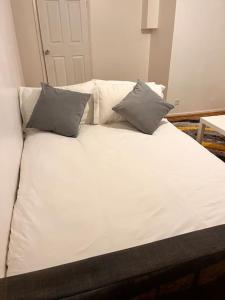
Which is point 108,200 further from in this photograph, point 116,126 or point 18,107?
point 18,107

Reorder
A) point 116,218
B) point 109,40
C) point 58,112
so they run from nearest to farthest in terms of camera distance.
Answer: point 116,218 < point 58,112 < point 109,40

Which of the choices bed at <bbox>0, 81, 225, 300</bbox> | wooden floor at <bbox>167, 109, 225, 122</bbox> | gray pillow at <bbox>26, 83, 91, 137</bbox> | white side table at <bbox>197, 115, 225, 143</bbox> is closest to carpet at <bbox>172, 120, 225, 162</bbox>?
wooden floor at <bbox>167, 109, 225, 122</bbox>

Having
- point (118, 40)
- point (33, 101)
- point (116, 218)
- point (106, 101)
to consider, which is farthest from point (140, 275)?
point (118, 40)

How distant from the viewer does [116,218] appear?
1100mm

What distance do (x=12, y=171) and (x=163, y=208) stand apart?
91 centimetres

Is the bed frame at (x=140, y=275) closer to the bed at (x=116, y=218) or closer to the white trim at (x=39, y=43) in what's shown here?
the bed at (x=116, y=218)

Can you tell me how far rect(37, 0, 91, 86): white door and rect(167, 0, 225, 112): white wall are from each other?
1455 millimetres

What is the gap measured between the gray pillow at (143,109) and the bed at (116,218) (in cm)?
11

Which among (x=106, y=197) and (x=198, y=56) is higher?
(x=198, y=56)

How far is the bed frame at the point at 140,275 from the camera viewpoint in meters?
0.60

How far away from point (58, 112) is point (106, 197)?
1.05 m

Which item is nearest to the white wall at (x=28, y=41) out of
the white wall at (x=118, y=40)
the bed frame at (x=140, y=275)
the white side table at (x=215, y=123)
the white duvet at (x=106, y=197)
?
the white wall at (x=118, y=40)

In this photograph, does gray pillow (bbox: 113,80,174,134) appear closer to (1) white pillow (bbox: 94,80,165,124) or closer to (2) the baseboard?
(1) white pillow (bbox: 94,80,165,124)

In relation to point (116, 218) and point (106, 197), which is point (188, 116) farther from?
point (116, 218)
